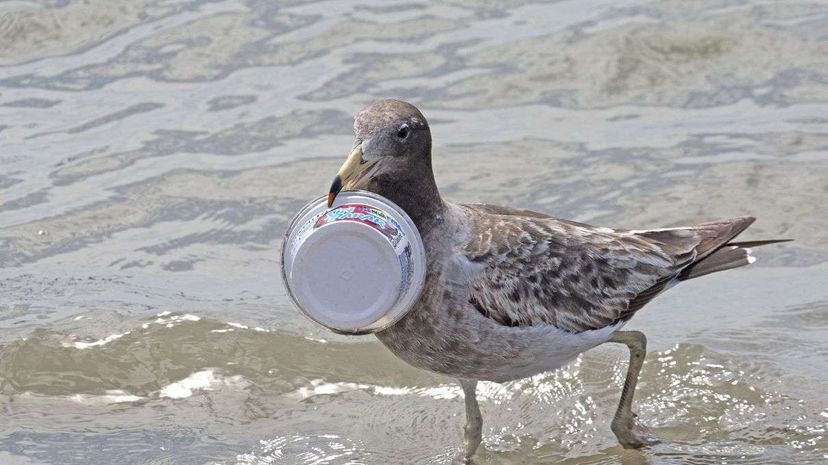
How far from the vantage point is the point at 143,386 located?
29.1ft

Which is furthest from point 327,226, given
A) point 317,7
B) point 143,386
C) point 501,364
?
point 317,7

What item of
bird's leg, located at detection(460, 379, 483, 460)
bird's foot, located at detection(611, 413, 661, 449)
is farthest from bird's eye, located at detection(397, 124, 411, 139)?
bird's foot, located at detection(611, 413, 661, 449)

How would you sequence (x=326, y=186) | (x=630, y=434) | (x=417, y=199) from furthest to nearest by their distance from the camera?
(x=326, y=186) → (x=630, y=434) → (x=417, y=199)

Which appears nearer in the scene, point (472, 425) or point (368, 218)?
point (368, 218)

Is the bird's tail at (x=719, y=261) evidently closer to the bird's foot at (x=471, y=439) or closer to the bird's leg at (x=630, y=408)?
the bird's leg at (x=630, y=408)

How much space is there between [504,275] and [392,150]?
2.86 feet

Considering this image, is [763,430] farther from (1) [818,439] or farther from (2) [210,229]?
(2) [210,229]

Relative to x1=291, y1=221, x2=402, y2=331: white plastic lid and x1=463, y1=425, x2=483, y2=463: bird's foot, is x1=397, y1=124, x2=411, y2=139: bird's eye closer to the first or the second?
x1=291, y1=221, x2=402, y2=331: white plastic lid

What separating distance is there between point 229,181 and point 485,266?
4.37 m

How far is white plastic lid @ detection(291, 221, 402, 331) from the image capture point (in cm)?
650

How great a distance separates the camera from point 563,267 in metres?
7.73

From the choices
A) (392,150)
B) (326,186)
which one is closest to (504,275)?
(392,150)

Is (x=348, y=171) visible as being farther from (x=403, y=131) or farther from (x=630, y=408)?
(x=630, y=408)

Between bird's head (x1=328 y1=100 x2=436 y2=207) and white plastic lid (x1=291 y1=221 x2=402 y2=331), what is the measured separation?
0.55 m
